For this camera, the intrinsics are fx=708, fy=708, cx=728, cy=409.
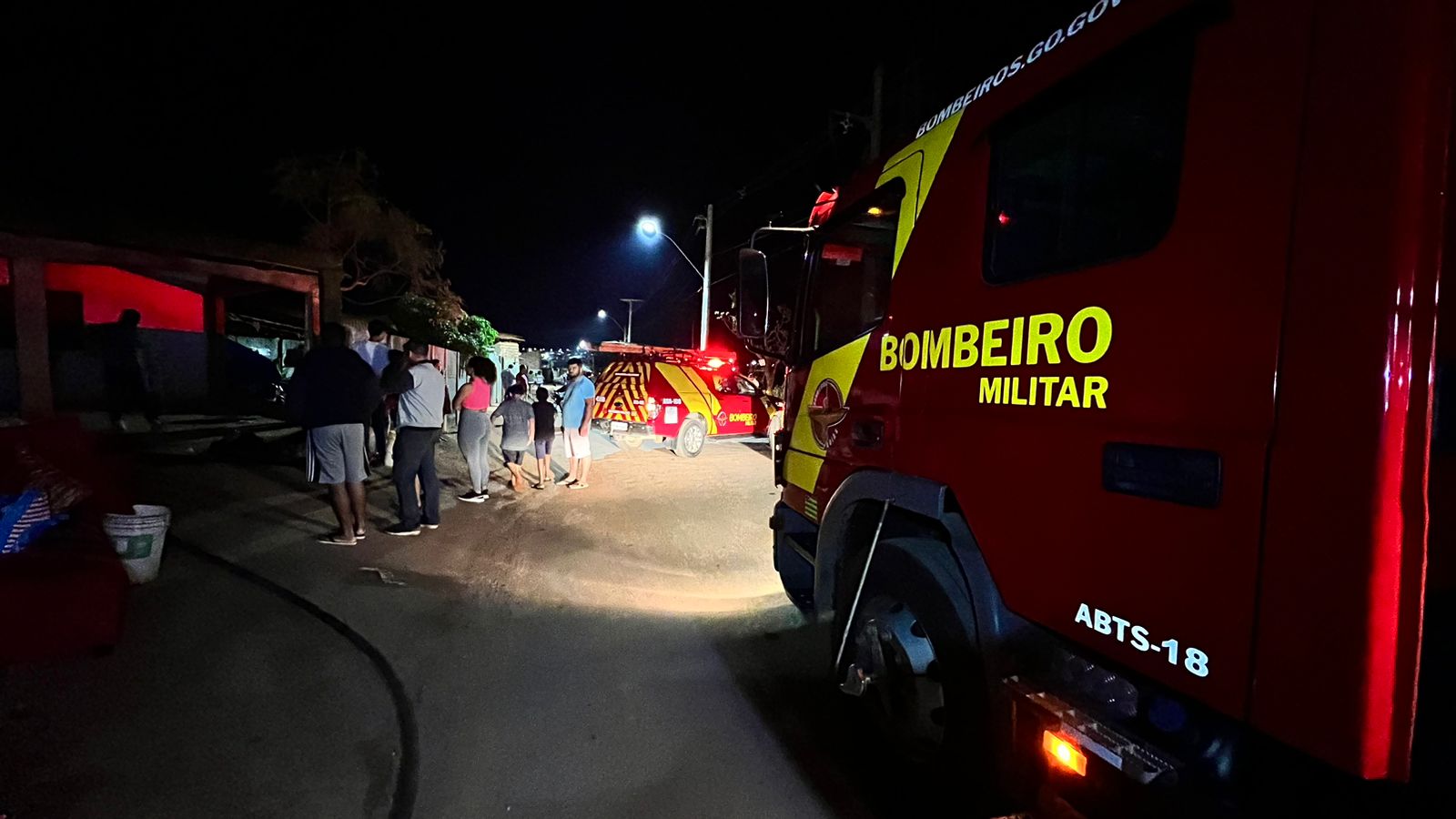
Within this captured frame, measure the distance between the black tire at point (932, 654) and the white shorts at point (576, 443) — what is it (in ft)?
21.9

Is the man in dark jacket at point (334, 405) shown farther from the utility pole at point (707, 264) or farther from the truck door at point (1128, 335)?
the utility pole at point (707, 264)

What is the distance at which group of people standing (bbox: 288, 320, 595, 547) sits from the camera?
5535 mm

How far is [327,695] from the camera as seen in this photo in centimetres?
350

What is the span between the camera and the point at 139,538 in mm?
4363

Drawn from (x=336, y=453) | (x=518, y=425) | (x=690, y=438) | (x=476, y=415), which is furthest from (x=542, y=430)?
(x=690, y=438)

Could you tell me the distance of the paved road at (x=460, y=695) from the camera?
2.80 meters

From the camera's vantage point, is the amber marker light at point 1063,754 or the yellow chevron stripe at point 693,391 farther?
the yellow chevron stripe at point 693,391

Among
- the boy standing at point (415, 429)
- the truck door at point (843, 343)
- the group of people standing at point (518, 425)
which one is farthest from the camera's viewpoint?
the group of people standing at point (518, 425)

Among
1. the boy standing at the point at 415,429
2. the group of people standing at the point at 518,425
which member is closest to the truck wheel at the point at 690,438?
the group of people standing at the point at 518,425

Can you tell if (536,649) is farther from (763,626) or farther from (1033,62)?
(1033,62)

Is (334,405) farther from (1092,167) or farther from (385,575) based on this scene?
(1092,167)

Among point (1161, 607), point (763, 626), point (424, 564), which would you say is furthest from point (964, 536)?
point (424, 564)

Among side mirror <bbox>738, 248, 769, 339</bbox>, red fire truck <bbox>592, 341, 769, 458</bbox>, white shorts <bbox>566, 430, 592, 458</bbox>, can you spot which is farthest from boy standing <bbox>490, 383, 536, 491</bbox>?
side mirror <bbox>738, 248, 769, 339</bbox>

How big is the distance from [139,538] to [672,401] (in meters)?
8.84
